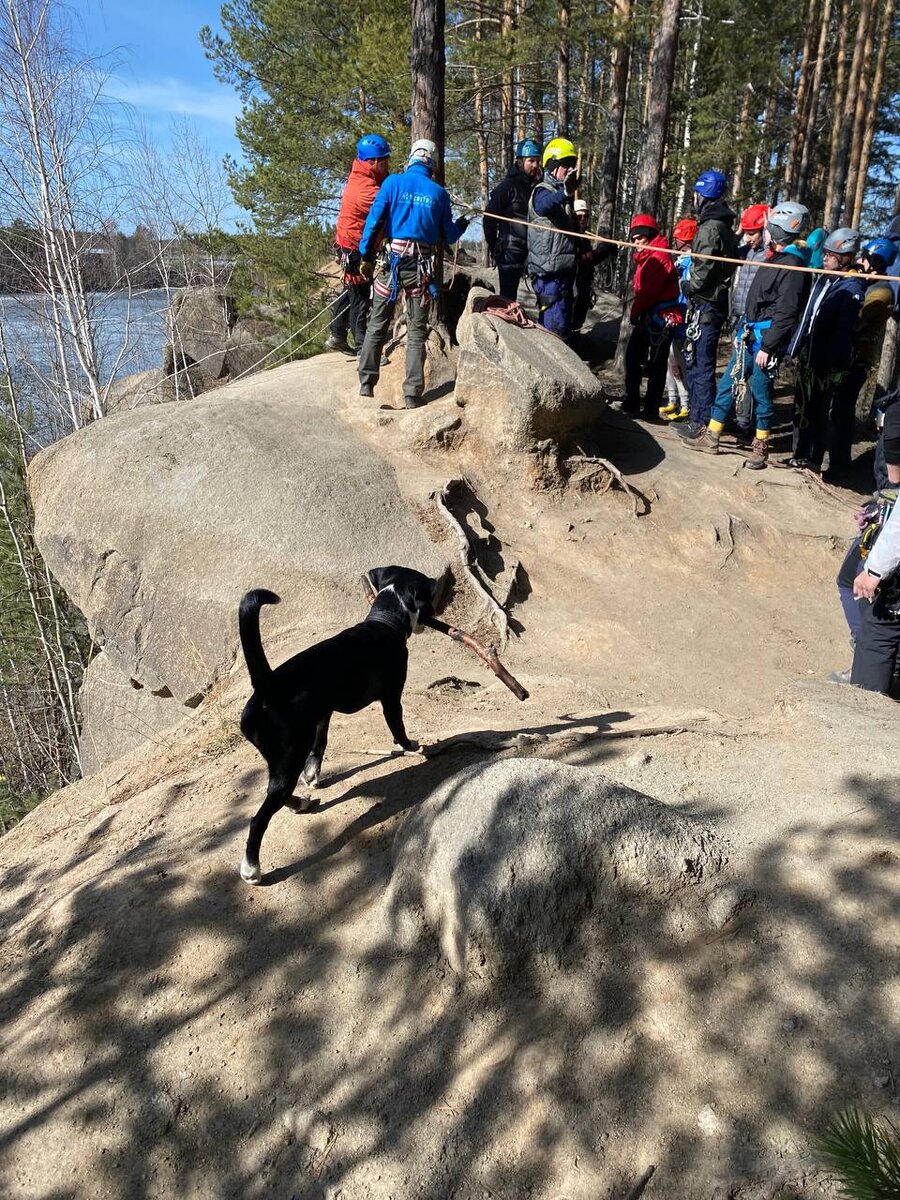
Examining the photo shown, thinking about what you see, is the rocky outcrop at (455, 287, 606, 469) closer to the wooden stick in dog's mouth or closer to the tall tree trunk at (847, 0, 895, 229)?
the wooden stick in dog's mouth

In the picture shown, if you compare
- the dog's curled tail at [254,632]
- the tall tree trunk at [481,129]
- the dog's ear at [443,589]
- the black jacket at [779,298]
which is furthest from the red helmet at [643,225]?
the dog's curled tail at [254,632]

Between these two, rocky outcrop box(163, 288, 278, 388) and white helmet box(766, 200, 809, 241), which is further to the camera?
rocky outcrop box(163, 288, 278, 388)

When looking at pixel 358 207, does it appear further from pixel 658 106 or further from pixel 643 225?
pixel 658 106

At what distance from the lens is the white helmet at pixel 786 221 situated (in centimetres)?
855

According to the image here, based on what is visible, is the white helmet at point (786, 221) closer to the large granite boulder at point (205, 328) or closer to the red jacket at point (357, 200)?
the red jacket at point (357, 200)

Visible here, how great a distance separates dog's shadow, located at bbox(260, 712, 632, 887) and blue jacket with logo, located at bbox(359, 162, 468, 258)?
19.0ft

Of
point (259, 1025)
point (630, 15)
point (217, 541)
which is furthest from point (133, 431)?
point (630, 15)

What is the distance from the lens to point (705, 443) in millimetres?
9844

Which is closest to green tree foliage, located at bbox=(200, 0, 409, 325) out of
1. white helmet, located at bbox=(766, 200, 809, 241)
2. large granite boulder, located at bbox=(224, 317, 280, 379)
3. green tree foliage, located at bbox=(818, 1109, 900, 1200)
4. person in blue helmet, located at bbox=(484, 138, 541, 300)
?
large granite boulder, located at bbox=(224, 317, 280, 379)

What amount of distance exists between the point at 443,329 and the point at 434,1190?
8931mm

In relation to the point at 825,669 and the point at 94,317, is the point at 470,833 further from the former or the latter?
the point at 94,317

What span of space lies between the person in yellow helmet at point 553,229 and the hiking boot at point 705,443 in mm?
2298

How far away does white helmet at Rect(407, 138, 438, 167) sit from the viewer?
27.1 ft

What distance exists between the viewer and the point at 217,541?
7051 mm
